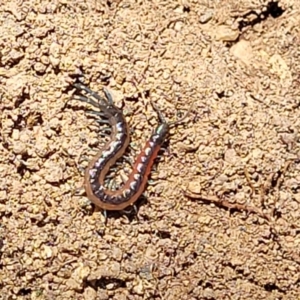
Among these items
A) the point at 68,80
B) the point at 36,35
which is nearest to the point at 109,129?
the point at 68,80

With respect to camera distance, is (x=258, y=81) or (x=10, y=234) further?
(x=258, y=81)

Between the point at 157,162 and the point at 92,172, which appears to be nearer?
the point at 92,172

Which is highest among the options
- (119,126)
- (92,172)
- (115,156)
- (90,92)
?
(90,92)

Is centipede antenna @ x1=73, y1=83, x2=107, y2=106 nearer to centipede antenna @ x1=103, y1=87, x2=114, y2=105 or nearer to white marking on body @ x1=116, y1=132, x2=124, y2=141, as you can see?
centipede antenna @ x1=103, y1=87, x2=114, y2=105

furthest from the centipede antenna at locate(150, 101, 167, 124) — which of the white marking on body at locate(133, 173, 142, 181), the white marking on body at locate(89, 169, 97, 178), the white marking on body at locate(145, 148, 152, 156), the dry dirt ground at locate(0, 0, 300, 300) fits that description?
the white marking on body at locate(89, 169, 97, 178)

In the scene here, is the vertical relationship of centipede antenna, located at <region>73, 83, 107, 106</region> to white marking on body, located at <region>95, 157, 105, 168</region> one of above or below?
above

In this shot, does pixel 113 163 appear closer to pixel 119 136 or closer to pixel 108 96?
pixel 119 136

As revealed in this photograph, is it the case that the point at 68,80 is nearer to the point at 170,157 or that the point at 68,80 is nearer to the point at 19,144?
the point at 19,144

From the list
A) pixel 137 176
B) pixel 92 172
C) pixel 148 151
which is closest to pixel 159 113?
pixel 148 151
